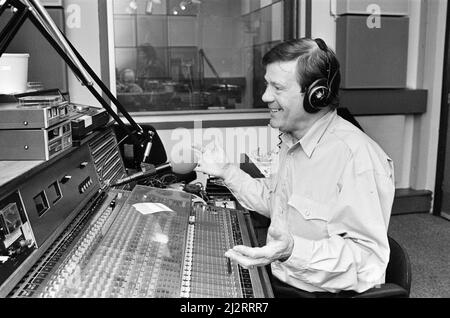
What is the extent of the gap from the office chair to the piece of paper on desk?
2.04 feet

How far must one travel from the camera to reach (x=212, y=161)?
179 centimetres

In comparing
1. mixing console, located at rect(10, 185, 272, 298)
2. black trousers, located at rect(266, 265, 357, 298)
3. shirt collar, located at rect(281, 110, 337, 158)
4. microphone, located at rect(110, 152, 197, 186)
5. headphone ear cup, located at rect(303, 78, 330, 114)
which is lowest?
black trousers, located at rect(266, 265, 357, 298)

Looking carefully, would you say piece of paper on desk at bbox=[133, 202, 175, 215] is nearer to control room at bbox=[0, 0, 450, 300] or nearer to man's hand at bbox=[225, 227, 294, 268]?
control room at bbox=[0, 0, 450, 300]

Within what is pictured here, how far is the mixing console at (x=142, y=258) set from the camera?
0.99 metres

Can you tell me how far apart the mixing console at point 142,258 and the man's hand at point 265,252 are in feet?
0.17

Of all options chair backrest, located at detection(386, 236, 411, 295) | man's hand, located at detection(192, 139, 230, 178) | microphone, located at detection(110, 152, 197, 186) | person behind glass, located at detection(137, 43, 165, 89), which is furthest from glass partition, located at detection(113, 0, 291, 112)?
chair backrest, located at detection(386, 236, 411, 295)

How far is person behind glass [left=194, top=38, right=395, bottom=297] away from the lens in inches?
49.0

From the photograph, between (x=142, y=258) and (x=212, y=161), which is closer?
(x=142, y=258)

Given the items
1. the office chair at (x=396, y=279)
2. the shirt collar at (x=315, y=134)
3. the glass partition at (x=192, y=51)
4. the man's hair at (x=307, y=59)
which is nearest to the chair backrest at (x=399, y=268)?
the office chair at (x=396, y=279)

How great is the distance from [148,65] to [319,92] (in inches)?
107

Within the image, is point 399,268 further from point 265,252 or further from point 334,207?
point 265,252

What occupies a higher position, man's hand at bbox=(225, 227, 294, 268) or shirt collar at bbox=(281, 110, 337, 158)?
shirt collar at bbox=(281, 110, 337, 158)

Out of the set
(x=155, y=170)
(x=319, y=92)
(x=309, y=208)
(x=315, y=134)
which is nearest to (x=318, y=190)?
(x=309, y=208)

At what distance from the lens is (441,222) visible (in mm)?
4133
